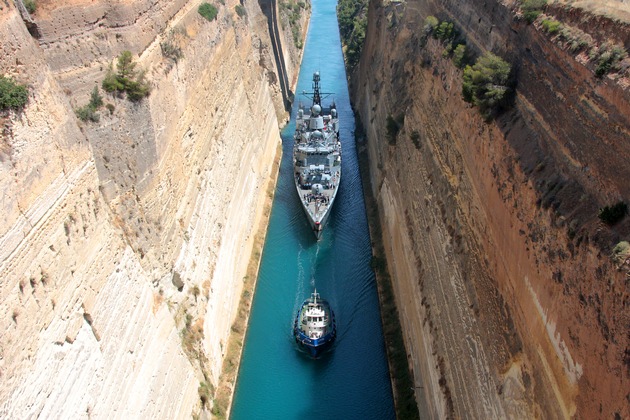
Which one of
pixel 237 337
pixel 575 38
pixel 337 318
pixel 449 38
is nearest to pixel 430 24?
pixel 449 38

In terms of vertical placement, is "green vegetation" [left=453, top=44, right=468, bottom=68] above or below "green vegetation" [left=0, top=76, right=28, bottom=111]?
below

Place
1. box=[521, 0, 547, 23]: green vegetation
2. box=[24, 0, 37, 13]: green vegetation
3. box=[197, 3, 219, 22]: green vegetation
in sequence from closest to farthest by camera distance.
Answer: box=[24, 0, 37, 13]: green vegetation
box=[521, 0, 547, 23]: green vegetation
box=[197, 3, 219, 22]: green vegetation

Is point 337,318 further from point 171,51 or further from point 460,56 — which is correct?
point 171,51

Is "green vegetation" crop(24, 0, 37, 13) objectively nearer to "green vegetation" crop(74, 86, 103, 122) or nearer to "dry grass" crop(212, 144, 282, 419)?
"green vegetation" crop(74, 86, 103, 122)

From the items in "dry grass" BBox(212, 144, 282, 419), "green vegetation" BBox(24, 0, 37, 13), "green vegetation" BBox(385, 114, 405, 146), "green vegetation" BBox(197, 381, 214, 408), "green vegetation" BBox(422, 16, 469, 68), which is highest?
"green vegetation" BBox(24, 0, 37, 13)

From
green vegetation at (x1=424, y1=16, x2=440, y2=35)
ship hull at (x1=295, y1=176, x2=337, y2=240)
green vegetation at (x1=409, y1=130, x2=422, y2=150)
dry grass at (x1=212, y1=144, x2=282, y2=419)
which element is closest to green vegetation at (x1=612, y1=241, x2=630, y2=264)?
green vegetation at (x1=409, y1=130, x2=422, y2=150)

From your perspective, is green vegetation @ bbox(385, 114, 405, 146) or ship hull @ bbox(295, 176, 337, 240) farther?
ship hull @ bbox(295, 176, 337, 240)

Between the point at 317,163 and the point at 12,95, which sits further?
the point at 317,163

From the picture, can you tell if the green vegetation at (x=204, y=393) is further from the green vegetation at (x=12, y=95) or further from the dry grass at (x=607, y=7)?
the dry grass at (x=607, y=7)
